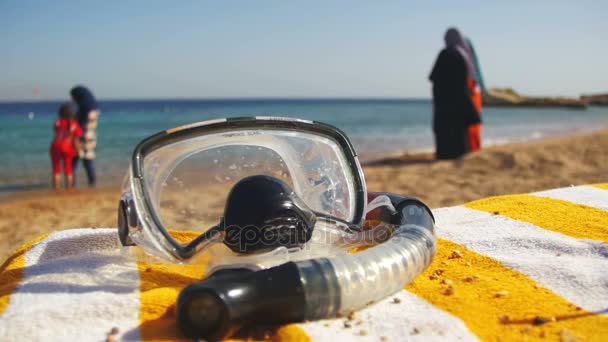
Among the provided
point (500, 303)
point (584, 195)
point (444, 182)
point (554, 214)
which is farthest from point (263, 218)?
point (444, 182)

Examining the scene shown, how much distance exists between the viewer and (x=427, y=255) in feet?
5.41

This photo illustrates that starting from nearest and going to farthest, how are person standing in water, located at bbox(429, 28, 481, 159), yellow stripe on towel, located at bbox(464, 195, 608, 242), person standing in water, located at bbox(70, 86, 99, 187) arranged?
1. yellow stripe on towel, located at bbox(464, 195, 608, 242)
2. person standing in water, located at bbox(429, 28, 481, 159)
3. person standing in water, located at bbox(70, 86, 99, 187)

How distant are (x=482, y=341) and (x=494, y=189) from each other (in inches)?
169

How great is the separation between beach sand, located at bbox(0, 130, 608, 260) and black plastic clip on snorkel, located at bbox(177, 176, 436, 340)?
2715mm

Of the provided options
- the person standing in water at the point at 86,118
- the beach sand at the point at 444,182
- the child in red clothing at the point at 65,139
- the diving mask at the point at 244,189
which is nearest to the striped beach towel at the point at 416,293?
the diving mask at the point at 244,189

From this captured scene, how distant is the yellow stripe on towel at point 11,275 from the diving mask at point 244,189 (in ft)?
1.19

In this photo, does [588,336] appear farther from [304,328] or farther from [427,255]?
[304,328]

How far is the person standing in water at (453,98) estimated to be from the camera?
7105 mm

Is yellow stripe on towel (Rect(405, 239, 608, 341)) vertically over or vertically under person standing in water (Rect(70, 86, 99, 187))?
under

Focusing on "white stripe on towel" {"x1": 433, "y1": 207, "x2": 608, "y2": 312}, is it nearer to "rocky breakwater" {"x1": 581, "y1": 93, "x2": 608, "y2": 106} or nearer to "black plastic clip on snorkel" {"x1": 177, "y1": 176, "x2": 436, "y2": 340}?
"black plastic clip on snorkel" {"x1": 177, "y1": 176, "x2": 436, "y2": 340}

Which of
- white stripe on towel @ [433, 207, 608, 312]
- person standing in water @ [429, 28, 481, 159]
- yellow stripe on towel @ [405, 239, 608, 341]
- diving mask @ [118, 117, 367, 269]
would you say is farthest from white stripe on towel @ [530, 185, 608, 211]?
person standing in water @ [429, 28, 481, 159]

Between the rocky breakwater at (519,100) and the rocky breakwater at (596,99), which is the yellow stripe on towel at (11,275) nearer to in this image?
the rocky breakwater at (519,100)

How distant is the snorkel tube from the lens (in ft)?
4.19

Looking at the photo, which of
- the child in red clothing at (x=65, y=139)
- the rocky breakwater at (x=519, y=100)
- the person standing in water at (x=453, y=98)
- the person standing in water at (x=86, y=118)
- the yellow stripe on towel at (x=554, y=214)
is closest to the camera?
the yellow stripe on towel at (x=554, y=214)
